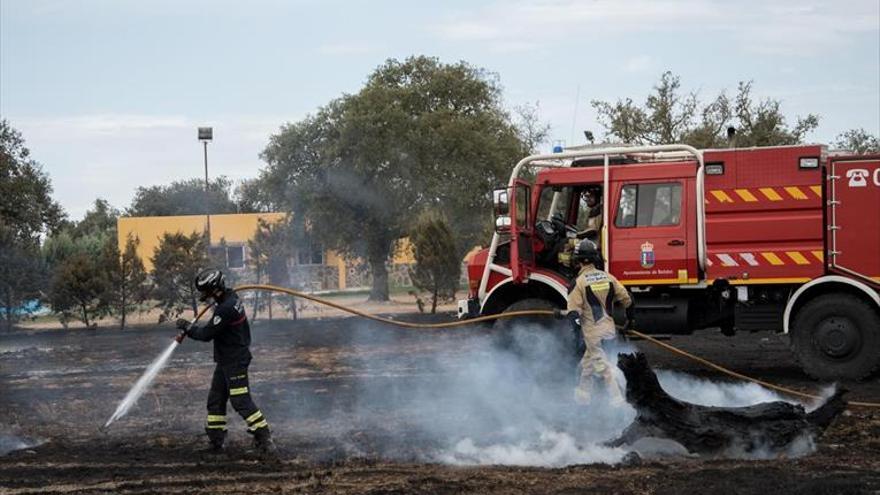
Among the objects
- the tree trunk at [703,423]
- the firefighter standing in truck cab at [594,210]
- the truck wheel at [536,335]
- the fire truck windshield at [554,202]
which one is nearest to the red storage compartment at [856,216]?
the firefighter standing in truck cab at [594,210]

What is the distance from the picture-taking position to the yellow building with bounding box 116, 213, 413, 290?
30328 mm

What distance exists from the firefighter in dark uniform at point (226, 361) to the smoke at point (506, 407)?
959 mm

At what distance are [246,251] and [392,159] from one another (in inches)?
219

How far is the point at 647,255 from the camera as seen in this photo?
12695mm

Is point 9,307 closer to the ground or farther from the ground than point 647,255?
closer to the ground

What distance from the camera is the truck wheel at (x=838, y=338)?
1226 cm

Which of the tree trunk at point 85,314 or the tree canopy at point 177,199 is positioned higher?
the tree canopy at point 177,199

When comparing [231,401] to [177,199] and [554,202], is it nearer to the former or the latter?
[554,202]

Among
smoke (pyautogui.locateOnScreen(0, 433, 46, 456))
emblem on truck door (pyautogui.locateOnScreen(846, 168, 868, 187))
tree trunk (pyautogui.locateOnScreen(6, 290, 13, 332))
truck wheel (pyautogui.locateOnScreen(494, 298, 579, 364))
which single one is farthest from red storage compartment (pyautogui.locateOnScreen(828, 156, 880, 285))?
tree trunk (pyautogui.locateOnScreen(6, 290, 13, 332))

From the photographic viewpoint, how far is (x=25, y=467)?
8203 mm

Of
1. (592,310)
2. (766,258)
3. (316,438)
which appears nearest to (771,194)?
(766,258)

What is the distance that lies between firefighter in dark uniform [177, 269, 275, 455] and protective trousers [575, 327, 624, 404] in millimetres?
3262

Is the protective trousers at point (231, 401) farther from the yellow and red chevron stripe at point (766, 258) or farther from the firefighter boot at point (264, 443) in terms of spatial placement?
the yellow and red chevron stripe at point (766, 258)

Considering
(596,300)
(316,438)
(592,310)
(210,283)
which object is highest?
(210,283)
